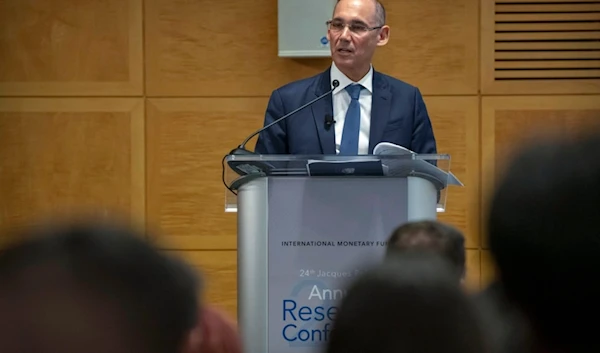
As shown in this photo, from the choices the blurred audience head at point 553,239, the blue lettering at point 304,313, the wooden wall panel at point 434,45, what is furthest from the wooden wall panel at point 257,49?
the blurred audience head at point 553,239

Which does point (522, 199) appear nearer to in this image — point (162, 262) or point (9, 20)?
point (162, 262)

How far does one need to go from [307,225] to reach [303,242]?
5 centimetres

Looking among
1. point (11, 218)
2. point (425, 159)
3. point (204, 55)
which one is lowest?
point (11, 218)

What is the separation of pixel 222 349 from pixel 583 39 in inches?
170

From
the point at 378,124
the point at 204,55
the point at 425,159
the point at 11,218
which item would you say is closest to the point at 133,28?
the point at 204,55

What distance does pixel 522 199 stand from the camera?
0.82 meters

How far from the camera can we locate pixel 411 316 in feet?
2.45

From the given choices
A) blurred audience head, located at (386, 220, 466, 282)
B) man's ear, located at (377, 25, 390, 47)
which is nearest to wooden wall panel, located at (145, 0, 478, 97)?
man's ear, located at (377, 25, 390, 47)

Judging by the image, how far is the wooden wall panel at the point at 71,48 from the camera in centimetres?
488

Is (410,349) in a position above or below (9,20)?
below

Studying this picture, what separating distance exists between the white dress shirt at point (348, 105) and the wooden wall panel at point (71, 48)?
1.67m

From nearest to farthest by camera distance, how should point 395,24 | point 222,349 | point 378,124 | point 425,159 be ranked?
point 222,349
point 425,159
point 378,124
point 395,24

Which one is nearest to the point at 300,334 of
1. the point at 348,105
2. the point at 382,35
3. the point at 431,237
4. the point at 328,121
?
the point at 431,237

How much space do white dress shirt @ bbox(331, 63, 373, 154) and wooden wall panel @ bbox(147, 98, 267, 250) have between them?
53.2 inches
